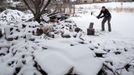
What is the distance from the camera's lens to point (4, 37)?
→ 7.39 m

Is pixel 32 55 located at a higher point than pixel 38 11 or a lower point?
lower

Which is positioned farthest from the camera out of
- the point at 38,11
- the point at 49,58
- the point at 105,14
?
the point at 105,14

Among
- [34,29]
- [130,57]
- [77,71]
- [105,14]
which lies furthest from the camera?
[105,14]

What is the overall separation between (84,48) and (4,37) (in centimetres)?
383

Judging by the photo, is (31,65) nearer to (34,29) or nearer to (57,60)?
(57,60)

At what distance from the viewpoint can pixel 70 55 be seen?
4.34 metres

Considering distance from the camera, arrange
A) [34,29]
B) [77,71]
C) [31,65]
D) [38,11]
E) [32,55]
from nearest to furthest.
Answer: [77,71] → [31,65] → [32,55] → [34,29] → [38,11]

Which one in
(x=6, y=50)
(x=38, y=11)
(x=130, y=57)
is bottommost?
(x=130, y=57)

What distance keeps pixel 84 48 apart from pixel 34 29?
3.04m

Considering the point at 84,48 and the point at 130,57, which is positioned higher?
the point at 84,48

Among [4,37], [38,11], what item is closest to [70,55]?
[4,37]

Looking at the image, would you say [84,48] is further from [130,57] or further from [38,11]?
[38,11]

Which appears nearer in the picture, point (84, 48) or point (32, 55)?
point (84, 48)

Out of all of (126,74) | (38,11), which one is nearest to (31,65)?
(126,74)
